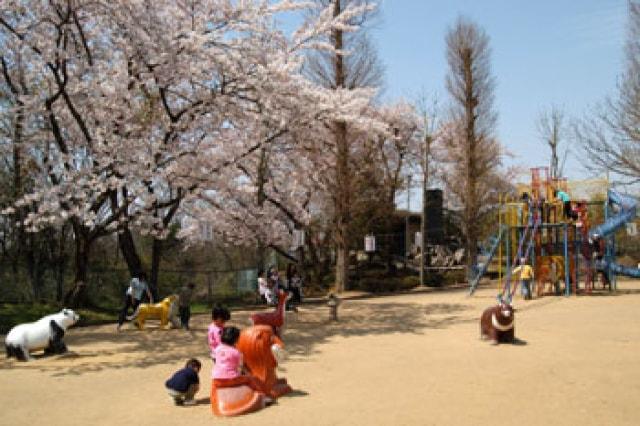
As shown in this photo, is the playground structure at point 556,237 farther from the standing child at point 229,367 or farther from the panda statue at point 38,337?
the standing child at point 229,367

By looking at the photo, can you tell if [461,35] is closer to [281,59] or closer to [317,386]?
[281,59]

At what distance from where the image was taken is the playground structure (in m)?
20.0

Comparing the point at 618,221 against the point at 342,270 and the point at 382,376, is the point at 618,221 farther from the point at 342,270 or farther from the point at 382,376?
the point at 382,376

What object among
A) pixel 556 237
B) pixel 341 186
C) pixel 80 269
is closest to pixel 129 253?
pixel 80 269

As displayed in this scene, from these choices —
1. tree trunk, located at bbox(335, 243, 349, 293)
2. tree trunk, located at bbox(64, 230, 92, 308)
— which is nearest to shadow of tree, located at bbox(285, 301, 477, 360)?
tree trunk, located at bbox(335, 243, 349, 293)

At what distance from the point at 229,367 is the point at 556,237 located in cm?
1777

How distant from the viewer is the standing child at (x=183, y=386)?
6844 millimetres

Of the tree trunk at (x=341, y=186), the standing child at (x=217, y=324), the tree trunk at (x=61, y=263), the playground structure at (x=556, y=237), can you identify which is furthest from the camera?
the tree trunk at (x=341, y=186)

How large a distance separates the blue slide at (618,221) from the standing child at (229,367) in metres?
18.1

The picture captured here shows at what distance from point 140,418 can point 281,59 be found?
10.3 meters

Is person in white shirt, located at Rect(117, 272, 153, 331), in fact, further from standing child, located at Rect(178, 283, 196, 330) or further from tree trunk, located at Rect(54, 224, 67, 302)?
tree trunk, located at Rect(54, 224, 67, 302)

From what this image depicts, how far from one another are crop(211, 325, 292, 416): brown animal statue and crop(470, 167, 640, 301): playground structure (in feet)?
45.6

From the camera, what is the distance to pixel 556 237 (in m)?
21.7

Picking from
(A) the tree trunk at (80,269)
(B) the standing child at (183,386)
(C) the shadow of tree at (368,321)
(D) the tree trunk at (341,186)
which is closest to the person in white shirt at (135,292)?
(A) the tree trunk at (80,269)
